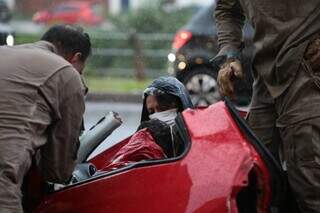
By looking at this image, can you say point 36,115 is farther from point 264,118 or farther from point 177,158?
point 264,118

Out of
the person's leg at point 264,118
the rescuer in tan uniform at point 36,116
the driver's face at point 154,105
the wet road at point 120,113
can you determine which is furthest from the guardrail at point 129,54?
the rescuer in tan uniform at point 36,116

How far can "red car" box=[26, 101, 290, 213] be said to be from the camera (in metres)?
3.24

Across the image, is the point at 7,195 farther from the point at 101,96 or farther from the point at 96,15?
the point at 96,15

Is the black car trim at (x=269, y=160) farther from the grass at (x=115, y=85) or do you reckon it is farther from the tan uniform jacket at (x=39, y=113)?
the grass at (x=115, y=85)

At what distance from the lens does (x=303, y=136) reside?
3.45 metres

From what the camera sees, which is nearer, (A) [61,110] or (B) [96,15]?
(A) [61,110]

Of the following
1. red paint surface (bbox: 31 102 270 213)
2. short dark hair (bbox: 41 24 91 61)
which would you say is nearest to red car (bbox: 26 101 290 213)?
red paint surface (bbox: 31 102 270 213)

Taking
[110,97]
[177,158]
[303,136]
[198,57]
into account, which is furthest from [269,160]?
[110,97]

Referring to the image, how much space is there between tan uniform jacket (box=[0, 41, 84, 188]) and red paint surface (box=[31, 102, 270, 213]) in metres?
0.26

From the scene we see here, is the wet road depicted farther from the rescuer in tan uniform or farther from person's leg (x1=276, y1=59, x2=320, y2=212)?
person's leg (x1=276, y1=59, x2=320, y2=212)

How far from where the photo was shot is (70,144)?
3.71 metres

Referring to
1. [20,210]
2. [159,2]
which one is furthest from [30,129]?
[159,2]

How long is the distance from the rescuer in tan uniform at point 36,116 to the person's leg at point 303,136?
0.84 meters

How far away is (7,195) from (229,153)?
868mm
